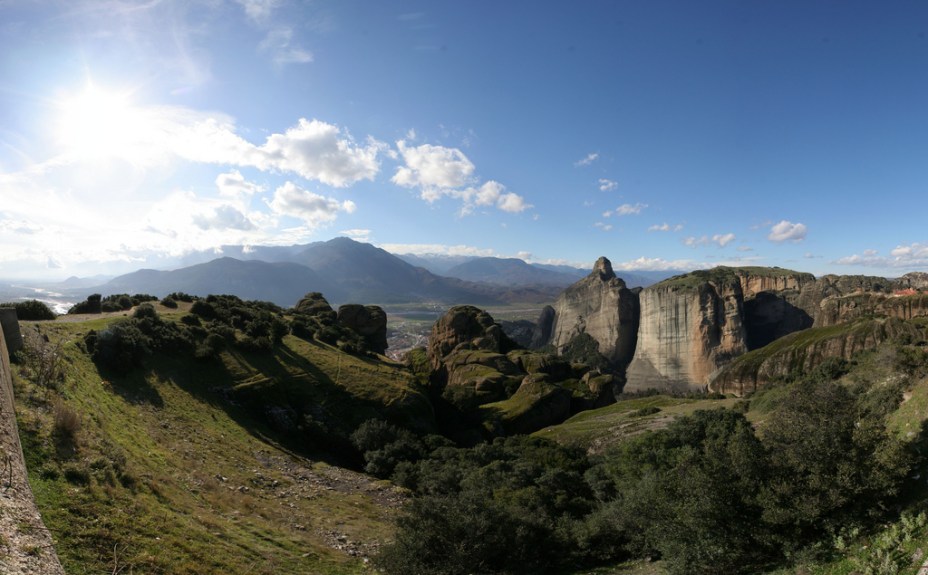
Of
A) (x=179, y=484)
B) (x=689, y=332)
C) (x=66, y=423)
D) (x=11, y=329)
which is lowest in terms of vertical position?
(x=689, y=332)

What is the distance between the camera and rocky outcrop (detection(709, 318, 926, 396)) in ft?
185

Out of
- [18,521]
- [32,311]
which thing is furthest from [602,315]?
[18,521]

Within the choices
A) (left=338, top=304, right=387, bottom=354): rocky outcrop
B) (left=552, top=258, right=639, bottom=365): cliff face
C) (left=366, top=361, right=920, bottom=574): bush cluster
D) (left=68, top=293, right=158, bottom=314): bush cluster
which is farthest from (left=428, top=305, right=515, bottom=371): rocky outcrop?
(left=552, top=258, right=639, bottom=365): cliff face

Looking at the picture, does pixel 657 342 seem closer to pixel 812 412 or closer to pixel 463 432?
pixel 463 432

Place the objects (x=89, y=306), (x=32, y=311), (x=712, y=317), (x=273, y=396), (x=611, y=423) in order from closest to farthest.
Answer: (x=32, y=311) → (x=273, y=396) → (x=89, y=306) → (x=611, y=423) → (x=712, y=317)

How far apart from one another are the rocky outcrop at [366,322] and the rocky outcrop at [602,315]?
91.7 m

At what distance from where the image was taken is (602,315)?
Answer: 482 ft

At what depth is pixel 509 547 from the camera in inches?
631

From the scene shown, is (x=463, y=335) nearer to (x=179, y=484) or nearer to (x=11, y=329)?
(x=179, y=484)

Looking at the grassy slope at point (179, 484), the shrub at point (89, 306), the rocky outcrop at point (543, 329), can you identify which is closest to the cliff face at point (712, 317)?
the rocky outcrop at point (543, 329)

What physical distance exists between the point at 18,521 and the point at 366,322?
62893 millimetres

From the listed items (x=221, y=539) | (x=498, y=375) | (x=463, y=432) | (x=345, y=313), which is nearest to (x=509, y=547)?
(x=221, y=539)

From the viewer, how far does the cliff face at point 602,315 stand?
139250 millimetres

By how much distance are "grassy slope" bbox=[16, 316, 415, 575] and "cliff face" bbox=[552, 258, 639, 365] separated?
412ft
